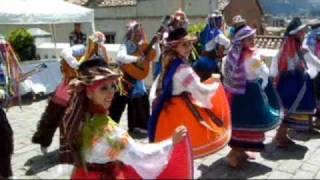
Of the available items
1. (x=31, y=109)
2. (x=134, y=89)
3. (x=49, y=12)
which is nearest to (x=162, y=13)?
(x=49, y=12)

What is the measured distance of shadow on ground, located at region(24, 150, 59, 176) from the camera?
226 inches

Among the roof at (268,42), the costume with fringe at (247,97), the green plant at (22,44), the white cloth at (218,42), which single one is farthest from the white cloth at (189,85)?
the roof at (268,42)

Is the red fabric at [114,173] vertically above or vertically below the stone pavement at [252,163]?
above

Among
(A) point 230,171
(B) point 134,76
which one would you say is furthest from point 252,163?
(B) point 134,76

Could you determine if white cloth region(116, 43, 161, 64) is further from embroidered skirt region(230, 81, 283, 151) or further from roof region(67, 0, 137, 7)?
roof region(67, 0, 137, 7)

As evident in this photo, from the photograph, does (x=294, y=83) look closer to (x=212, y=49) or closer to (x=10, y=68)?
(x=212, y=49)

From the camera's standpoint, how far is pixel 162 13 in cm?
2664

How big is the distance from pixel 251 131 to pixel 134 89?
2.40 metres

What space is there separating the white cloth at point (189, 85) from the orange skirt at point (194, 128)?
0.11 meters

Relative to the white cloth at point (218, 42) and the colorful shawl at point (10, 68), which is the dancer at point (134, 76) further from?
the colorful shawl at point (10, 68)

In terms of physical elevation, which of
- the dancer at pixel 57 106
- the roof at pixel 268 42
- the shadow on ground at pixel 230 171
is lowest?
the roof at pixel 268 42

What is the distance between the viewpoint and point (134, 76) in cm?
700

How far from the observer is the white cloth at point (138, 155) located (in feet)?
11.9

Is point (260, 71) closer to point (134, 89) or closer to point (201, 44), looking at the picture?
point (134, 89)
